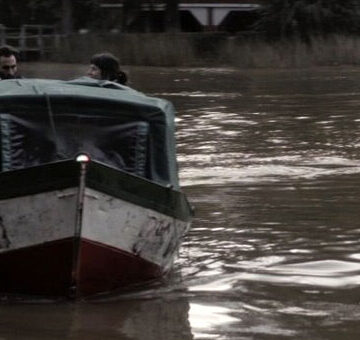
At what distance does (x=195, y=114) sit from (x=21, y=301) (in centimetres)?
1688

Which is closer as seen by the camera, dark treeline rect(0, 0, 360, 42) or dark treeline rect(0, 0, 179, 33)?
dark treeline rect(0, 0, 360, 42)

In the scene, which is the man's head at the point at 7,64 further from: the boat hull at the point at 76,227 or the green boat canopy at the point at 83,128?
the boat hull at the point at 76,227

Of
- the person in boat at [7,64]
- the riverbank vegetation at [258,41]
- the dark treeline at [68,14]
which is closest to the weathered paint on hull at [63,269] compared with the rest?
the person in boat at [7,64]

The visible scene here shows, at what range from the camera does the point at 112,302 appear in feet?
28.3

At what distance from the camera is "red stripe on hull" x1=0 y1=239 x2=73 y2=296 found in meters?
8.24

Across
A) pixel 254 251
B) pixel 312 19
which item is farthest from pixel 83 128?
pixel 312 19

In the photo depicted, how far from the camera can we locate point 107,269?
8578mm

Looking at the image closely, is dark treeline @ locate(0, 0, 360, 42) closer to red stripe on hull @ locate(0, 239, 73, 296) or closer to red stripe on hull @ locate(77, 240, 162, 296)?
red stripe on hull @ locate(77, 240, 162, 296)

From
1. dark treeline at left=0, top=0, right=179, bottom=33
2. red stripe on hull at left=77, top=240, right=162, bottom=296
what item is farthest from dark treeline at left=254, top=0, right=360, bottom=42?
red stripe on hull at left=77, top=240, right=162, bottom=296

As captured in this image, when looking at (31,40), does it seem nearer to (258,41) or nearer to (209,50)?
(209,50)

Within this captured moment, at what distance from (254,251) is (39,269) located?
115 inches

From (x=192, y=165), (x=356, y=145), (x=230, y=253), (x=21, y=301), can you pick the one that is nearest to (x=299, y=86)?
(x=356, y=145)

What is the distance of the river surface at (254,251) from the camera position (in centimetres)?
795

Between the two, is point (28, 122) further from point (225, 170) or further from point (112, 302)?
point (225, 170)
